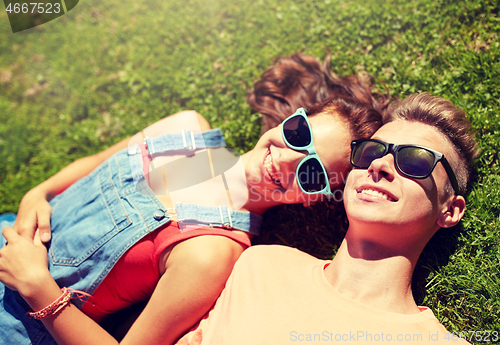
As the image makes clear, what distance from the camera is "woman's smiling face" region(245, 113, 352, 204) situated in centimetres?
273

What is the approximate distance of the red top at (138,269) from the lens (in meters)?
2.63

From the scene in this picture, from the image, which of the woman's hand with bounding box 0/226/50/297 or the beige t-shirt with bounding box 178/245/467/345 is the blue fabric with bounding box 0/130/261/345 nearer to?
the woman's hand with bounding box 0/226/50/297

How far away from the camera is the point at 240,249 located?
2.85 meters

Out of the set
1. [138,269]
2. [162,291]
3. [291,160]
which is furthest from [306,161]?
[138,269]

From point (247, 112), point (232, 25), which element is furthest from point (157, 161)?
point (232, 25)

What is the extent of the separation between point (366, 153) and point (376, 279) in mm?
973

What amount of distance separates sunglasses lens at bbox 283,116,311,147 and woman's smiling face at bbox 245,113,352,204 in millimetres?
54

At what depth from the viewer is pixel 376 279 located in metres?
2.47

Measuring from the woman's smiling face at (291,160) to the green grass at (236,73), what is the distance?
0.79 m

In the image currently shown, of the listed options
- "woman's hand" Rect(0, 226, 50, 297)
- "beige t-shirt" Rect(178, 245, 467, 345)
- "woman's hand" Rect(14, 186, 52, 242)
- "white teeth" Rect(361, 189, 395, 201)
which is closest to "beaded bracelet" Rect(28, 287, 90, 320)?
"woman's hand" Rect(0, 226, 50, 297)

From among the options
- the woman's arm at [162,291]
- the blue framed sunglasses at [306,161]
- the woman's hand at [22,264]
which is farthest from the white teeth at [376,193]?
the woman's hand at [22,264]

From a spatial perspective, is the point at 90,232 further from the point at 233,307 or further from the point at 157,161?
the point at 233,307

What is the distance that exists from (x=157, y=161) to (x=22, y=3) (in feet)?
13.7

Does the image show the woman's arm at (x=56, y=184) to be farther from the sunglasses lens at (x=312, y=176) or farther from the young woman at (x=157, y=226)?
the sunglasses lens at (x=312, y=176)
